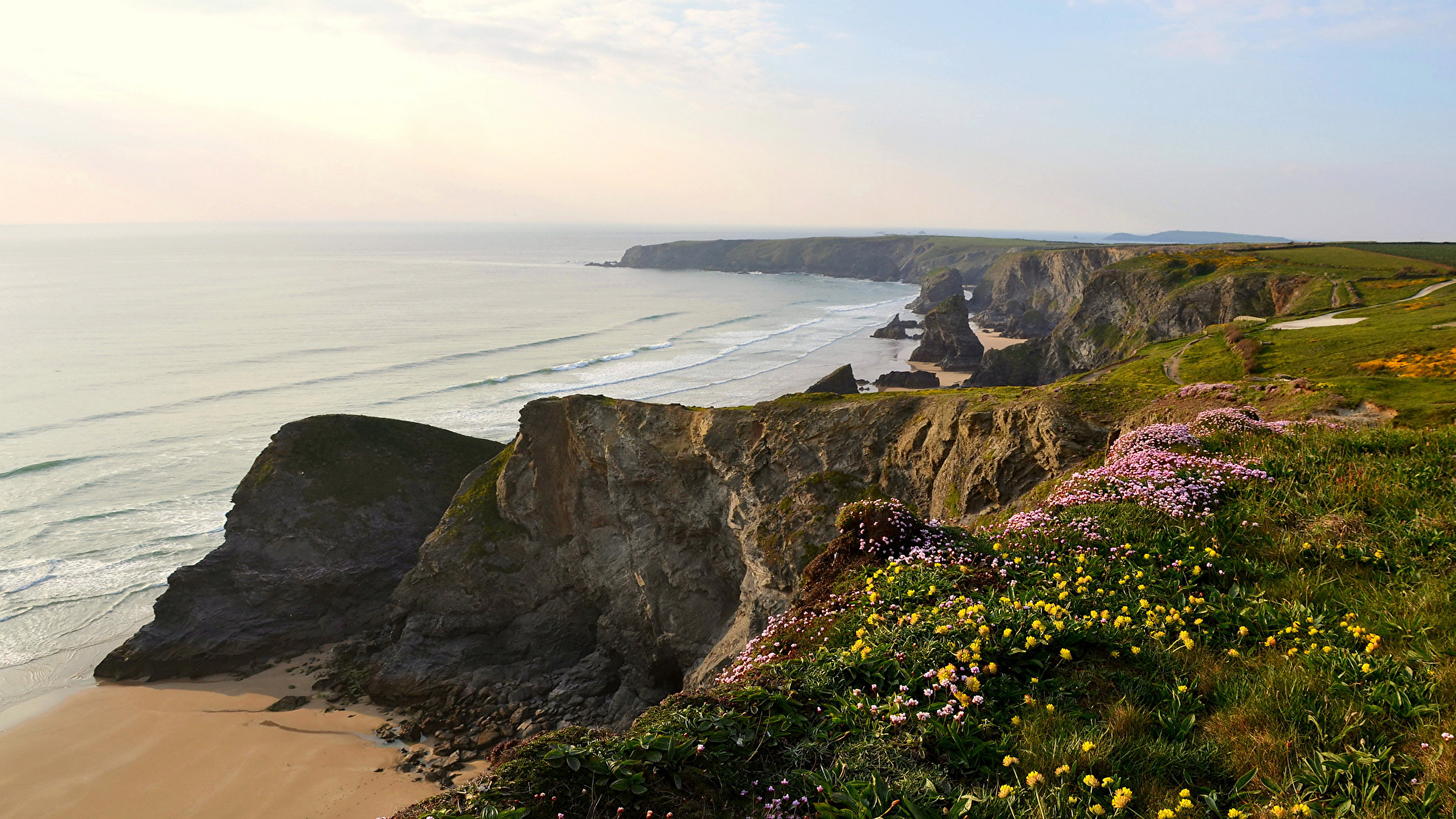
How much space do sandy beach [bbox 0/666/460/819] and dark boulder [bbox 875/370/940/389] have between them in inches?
2140

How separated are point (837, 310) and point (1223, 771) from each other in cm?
13854

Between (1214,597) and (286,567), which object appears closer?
(1214,597)

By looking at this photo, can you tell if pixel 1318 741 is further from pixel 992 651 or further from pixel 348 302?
pixel 348 302

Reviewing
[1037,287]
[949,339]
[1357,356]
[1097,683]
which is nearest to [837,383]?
[1357,356]

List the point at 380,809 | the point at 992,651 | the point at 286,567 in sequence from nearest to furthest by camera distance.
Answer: the point at 992,651 → the point at 380,809 → the point at 286,567

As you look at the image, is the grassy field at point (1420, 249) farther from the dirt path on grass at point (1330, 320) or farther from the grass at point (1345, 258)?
the dirt path on grass at point (1330, 320)

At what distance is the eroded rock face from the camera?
27.5 meters

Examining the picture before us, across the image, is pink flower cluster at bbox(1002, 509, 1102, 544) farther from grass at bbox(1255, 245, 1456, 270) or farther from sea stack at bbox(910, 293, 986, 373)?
sea stack at bbox(910, 293, 986, 373)

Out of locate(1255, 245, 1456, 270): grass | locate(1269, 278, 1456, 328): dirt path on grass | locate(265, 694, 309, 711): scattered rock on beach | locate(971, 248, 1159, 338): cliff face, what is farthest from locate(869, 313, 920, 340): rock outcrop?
locate(265, 694, 309, 711): scattered rock on beach

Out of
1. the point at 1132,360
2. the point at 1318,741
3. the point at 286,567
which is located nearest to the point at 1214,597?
the point at 1318,741

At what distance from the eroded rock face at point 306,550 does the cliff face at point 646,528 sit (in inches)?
137

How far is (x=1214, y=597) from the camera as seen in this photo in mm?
7871

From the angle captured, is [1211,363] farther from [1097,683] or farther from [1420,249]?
[1420,249]

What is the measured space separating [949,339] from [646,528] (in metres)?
68.6
